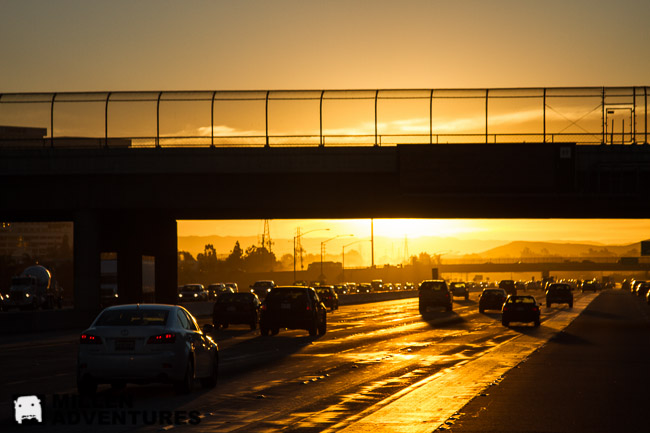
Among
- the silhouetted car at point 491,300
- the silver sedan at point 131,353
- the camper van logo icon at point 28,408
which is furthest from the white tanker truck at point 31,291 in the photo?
the silver sedan at point 131,353

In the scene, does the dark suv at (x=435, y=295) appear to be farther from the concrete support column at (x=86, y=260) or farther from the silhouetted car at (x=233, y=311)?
the silhouetted car at (x=233, y=311)

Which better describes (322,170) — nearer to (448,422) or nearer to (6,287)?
(448,422)

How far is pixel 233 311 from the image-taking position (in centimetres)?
4466

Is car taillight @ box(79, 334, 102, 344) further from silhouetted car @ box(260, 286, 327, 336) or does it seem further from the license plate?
silhouetted car @ box(260, 286, 327, 336)

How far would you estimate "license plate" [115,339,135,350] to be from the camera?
1647 centimetres

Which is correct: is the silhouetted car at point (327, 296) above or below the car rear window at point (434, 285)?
below

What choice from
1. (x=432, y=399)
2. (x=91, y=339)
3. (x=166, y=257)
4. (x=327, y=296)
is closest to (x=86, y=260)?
(x=166, y=257)

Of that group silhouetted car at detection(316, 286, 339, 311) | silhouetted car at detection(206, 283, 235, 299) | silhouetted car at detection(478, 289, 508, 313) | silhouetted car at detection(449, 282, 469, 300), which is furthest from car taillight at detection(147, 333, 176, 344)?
silhouetted car at detection(449, 282, 469, 300)

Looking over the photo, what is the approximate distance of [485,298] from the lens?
218 ft

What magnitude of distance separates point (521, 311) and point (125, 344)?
32.1 meters

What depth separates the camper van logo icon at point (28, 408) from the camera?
14.3m

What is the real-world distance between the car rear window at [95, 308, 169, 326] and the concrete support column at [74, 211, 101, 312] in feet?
110

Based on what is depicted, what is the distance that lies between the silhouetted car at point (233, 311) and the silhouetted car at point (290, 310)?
596 cm

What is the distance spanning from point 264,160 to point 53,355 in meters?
21.8
